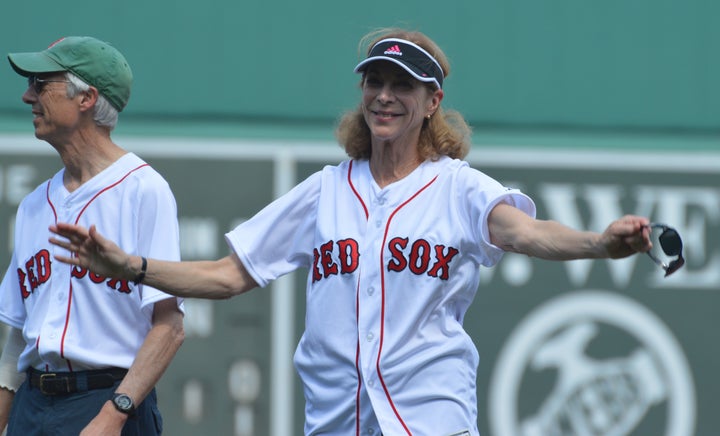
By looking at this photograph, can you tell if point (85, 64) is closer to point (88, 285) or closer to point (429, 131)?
point (88, 285)

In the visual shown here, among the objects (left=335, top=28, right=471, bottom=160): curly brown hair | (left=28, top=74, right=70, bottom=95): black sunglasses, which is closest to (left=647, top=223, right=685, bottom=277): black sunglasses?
(left=335, top=28, right=471, bottom=160): curly brown hair

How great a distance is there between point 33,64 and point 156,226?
1.70 ft

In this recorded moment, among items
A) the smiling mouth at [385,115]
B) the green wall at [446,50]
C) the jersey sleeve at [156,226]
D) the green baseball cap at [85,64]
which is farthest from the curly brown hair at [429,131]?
the green wall at [446,50]

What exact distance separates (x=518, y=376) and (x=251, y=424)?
3.72 ft

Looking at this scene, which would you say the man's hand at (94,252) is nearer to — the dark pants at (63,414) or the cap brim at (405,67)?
the dark pants at (63,414)

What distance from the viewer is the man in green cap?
302 centimetres

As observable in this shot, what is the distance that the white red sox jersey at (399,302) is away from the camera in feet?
9.18

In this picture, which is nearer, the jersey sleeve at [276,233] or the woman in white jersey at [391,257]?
the woman in white jersey at [391,257]

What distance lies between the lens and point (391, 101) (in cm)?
291

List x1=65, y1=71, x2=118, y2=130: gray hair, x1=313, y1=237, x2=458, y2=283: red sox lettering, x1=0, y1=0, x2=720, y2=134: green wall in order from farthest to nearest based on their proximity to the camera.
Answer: x1=0, y1=0, x2=720, y2=134: green wall
x1=65, y1=71, x2=118, y2=130: gray hair
x1=313, y1=237, x2=458, y2=283: red sox lettering

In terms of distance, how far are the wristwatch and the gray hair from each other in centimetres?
73

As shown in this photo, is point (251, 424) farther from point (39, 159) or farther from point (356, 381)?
point (356, 381)

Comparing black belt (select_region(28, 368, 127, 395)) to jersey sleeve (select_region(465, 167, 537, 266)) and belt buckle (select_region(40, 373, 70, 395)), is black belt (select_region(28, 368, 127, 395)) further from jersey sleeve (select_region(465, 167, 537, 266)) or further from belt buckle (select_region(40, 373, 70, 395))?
jersey sleeve (select_region(465, 167, 537, 266))

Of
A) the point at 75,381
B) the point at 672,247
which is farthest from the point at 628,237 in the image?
the point at 75,381
